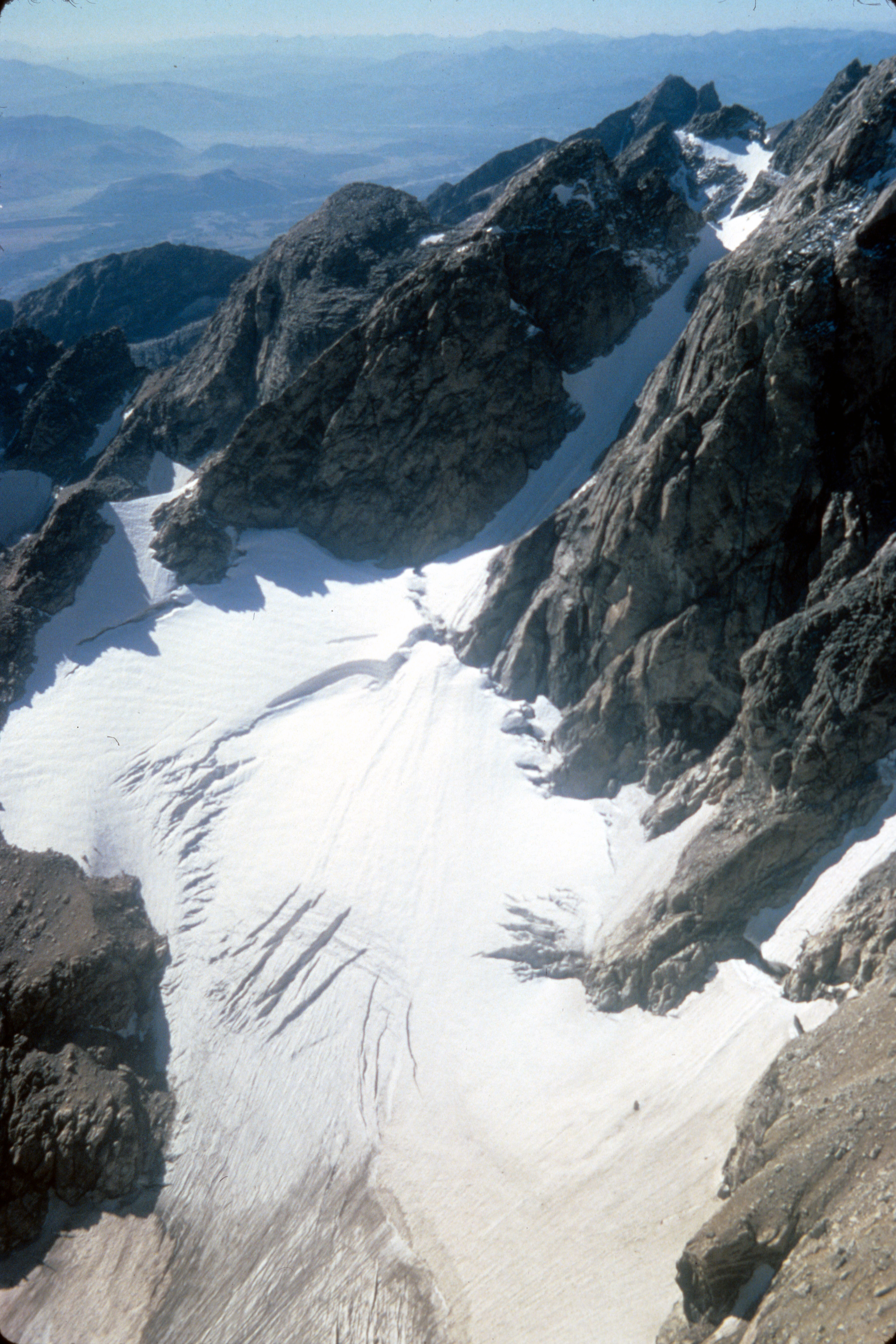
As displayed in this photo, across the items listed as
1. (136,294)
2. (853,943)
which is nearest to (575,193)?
(853,943)

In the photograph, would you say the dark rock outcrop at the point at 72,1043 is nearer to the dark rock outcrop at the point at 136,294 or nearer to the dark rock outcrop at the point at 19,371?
the dark rock outcrop at the point at 19,371

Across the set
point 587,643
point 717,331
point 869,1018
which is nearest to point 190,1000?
point 587,643

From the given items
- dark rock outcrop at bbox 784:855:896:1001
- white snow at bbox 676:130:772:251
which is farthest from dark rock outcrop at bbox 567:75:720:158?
dark rock outcrop at bbox 784:855:896:1001

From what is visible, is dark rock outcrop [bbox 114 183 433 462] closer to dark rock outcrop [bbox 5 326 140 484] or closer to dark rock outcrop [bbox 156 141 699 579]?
dark rock outcrop [bbox 5 326 140 484]

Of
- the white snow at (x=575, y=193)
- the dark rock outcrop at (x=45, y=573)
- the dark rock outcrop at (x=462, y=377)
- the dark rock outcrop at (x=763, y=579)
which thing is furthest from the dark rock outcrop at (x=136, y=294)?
the dark rock outcrop at (x=763, y=579)

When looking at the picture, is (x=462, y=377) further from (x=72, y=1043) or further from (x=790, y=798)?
(x=72, y=1043)

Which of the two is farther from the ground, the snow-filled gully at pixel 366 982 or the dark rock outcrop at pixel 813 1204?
the dark rock outcrop at pixel 813 1204
